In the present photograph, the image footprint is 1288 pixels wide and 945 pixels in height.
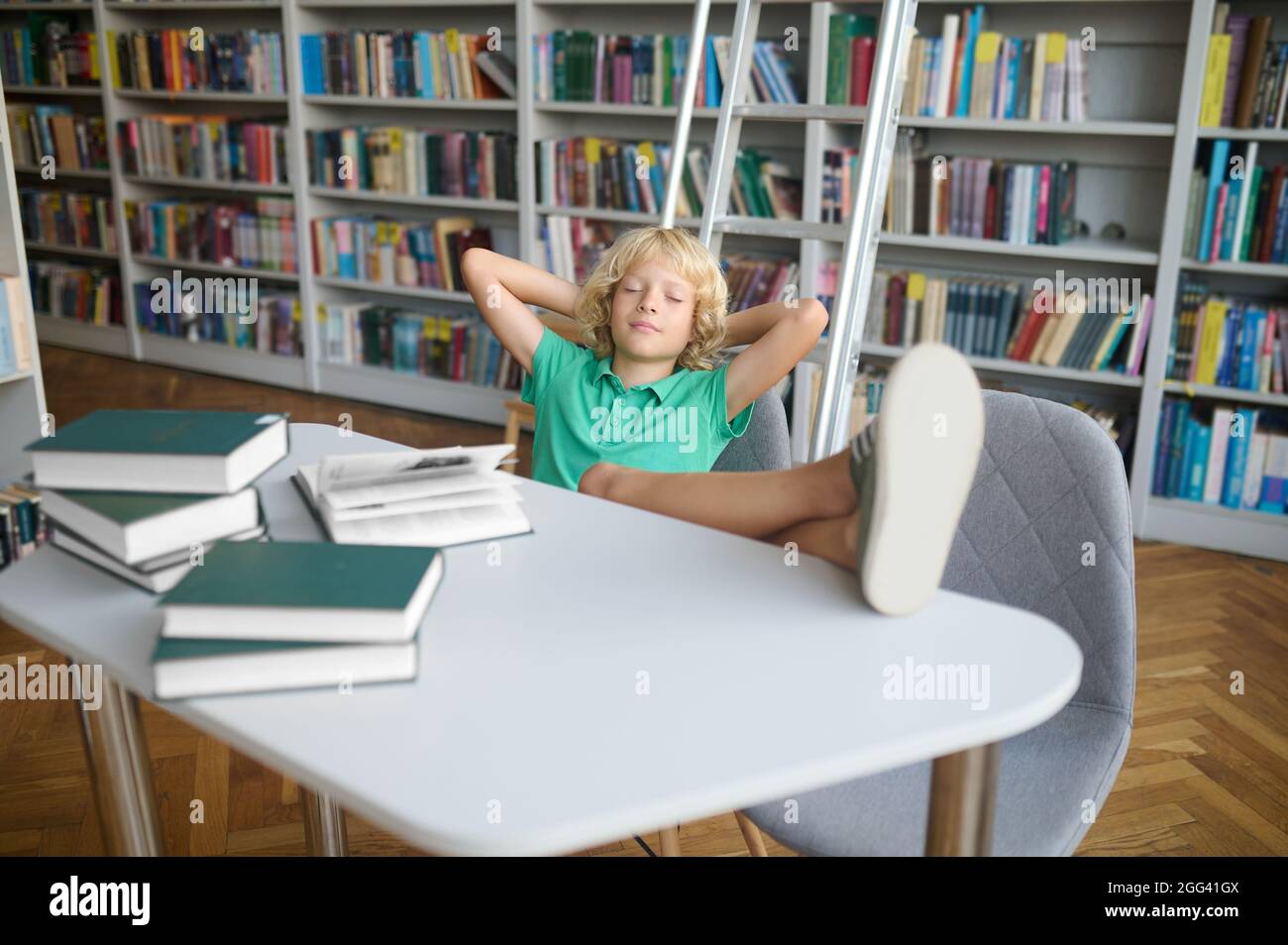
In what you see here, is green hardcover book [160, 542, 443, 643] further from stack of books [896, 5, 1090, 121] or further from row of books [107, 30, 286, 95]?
row of books [107, 30, 286, 95]

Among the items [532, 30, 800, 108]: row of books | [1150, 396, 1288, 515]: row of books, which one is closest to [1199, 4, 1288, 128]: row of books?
[1150, 396, 1288, 515]: row of books

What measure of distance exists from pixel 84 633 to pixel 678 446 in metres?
0.94

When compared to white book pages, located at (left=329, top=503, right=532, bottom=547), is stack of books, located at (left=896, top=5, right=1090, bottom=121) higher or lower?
higher

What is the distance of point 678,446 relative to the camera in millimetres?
1641

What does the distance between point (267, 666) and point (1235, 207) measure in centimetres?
289

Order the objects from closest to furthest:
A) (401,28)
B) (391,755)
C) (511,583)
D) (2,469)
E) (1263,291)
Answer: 1. (391,755)
2. (511,583)
3. (2,469)
4. (1263,291)
5. (401,28)

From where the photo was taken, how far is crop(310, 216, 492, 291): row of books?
4.16 m

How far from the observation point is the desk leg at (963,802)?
0.83 m


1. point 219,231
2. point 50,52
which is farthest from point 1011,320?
point 50,52

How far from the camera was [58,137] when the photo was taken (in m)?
5.21

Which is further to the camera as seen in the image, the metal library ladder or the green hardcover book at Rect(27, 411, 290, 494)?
the metal library ladder

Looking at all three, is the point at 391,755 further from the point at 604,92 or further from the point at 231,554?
the point at 604,92

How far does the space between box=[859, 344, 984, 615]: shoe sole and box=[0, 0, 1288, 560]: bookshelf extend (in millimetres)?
1191

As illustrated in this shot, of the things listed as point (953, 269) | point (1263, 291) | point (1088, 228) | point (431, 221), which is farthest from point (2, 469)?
point (1263, 291)
